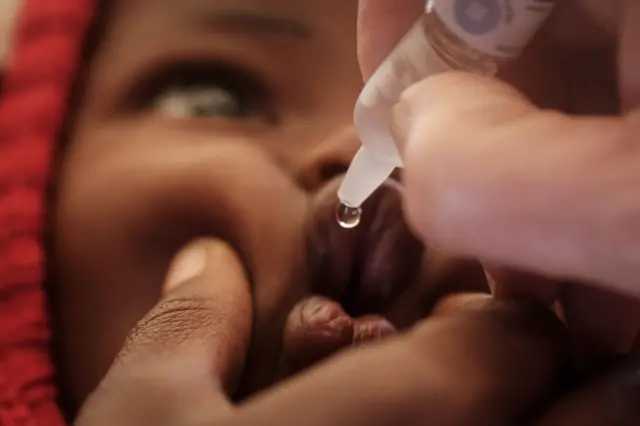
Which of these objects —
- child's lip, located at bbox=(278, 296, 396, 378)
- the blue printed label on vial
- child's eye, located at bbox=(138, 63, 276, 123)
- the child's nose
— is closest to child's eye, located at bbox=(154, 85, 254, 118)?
child's eye, located at bbox=(138, 63, 276, 123)

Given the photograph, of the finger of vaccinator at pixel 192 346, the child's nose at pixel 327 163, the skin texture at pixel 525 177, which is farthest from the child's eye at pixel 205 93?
the skin texture at pixel 525 177

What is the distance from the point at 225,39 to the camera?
0.77 metres

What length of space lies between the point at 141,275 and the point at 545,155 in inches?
17.7

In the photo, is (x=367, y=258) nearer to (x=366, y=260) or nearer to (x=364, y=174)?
(x=366, y=260)

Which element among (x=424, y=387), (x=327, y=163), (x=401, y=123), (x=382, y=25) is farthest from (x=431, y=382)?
(x=327, y=163)

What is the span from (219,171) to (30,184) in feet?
0.65

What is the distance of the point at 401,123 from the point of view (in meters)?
0.35

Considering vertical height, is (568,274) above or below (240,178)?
above

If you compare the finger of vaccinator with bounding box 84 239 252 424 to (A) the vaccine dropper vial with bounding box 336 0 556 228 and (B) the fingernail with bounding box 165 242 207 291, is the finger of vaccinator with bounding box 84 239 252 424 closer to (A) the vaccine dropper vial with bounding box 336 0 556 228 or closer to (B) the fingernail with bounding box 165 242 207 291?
(B) the fingernail with bounding box 165 242 207 291

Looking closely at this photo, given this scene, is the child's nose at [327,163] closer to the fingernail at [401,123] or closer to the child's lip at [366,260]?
the child's lip at [366,260]

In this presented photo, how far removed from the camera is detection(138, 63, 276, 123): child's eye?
30.5 inches

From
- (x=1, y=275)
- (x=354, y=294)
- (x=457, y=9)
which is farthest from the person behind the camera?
(x=1, y=275)

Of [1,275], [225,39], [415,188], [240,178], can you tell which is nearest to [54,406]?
[1,275]

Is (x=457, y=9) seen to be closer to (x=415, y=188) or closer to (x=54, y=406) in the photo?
(x=415, y=188)
